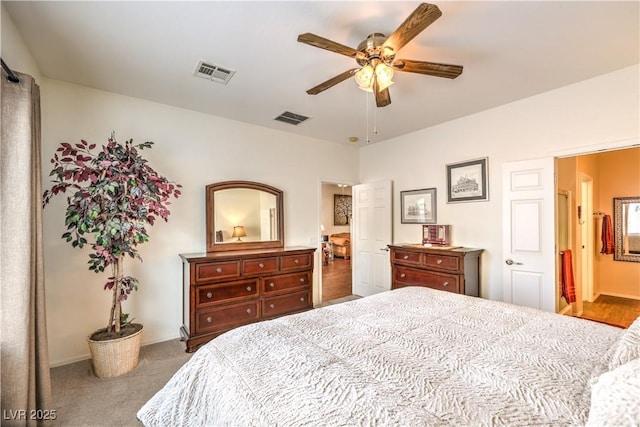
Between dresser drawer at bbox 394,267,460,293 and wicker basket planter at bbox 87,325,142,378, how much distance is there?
3182 mm

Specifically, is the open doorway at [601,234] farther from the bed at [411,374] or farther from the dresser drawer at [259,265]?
the dresser drawer at [259,265]

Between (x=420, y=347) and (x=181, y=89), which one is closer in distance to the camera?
(x=420, y=347)

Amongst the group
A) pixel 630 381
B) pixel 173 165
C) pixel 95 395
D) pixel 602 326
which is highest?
pixel 173 165

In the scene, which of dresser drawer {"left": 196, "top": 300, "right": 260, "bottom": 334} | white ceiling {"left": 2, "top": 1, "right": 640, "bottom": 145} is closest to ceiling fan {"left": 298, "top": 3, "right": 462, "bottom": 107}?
white ceiling {"left": 2, "top": 1, "right": 640, "bottom": 145}

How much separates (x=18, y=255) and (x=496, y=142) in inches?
174

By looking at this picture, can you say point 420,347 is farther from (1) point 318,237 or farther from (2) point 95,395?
(1) point 318,237

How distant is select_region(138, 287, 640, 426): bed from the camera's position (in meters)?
0.90

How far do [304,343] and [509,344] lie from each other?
101cm

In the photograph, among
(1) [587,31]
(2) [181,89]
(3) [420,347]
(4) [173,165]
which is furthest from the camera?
(4) [173,165]

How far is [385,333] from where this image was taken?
5.13 ft

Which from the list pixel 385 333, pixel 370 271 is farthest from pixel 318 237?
pixel 385 333

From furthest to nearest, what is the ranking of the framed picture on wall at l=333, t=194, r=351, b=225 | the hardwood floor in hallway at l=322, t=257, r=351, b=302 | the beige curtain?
the framed picture on wall at l=333, t=194, r=351, b=225, the hardwood floor in hallway at l=322, t=257, r=351, b=302, the beige curtain

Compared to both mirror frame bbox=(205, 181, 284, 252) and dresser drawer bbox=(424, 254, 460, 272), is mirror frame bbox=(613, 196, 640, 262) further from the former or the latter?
mirror frame bbox=(205, 181, 284, 252)

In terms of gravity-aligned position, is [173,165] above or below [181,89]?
below
